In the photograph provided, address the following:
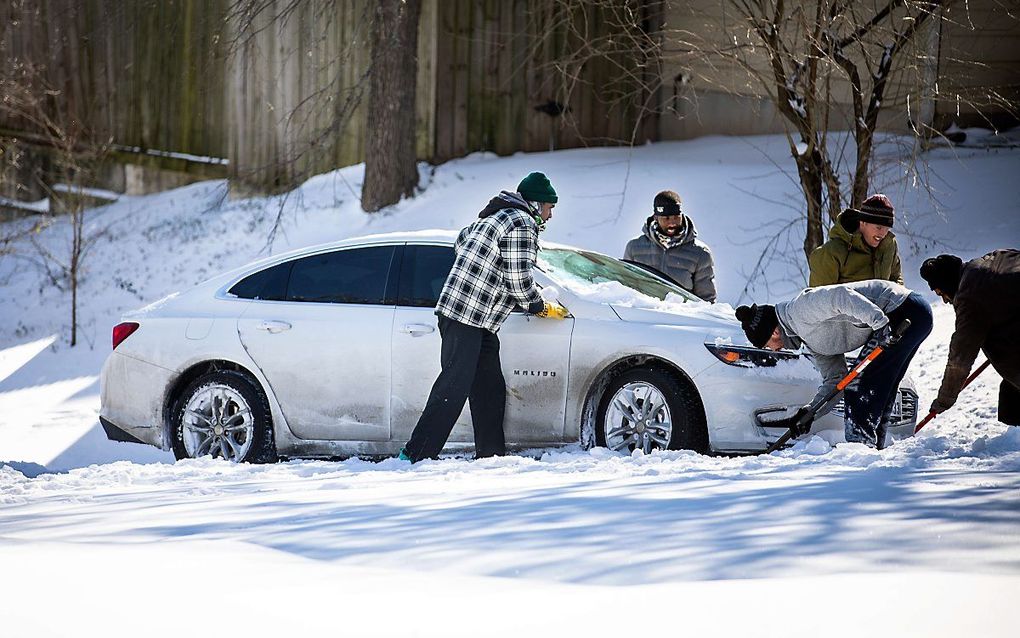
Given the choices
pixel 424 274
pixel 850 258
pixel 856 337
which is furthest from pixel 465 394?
pixel 850 258

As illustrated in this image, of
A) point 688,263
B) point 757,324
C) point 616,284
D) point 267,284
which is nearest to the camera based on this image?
point 757,324

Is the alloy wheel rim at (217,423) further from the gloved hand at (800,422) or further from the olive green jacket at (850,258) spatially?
the olive green jacket at (850,258)

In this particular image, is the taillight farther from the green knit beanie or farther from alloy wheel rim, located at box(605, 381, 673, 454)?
alloy wheel rim, located at box(605, 381, 673, 454)

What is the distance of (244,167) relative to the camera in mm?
17906

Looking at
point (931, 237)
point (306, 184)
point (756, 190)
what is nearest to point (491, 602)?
point (931, 237)

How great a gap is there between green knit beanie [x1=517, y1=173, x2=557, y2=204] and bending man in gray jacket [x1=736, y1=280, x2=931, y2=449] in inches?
51.4

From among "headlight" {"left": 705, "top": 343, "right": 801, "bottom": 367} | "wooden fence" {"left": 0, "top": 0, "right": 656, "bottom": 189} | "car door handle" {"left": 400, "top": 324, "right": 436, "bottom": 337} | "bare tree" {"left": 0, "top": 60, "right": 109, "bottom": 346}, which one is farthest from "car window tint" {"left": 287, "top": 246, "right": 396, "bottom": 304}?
"bare tree" {"left": 0, "top": 60, "right": 109, "bottom": 346}

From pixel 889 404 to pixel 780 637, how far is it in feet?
12.7

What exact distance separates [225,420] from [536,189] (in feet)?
7.70

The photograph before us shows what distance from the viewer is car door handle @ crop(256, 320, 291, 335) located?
302 inches

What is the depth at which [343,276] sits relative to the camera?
777 cm

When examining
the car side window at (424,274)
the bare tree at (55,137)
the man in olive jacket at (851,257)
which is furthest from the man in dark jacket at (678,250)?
the bare tree at (55,137)

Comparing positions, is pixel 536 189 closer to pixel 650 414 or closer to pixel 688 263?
pixel 650 414

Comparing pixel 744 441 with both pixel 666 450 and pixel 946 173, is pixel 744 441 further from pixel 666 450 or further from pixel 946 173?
pixel 946 173
